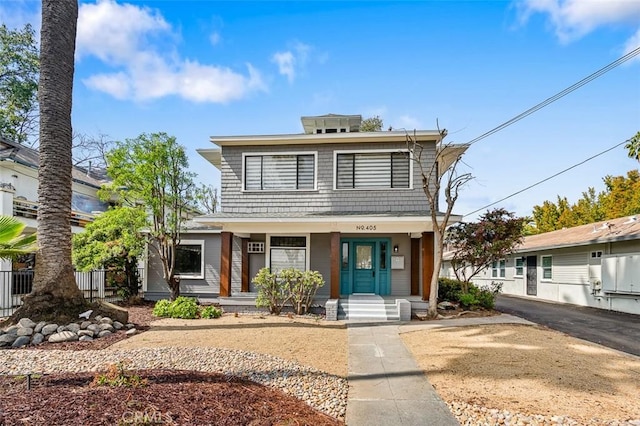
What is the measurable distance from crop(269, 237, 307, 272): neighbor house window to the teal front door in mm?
1979

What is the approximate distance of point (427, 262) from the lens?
498 inches

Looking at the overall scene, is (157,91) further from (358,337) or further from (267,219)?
(358,337)

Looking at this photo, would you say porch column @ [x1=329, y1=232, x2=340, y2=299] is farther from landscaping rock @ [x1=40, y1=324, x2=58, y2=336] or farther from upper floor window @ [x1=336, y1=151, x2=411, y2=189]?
landscaping rock @ [x1=40, y1=324, x2=58, y2=336]

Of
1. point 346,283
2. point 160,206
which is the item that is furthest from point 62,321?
point 346,283

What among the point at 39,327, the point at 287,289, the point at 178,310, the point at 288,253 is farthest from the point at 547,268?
the point at 39,327

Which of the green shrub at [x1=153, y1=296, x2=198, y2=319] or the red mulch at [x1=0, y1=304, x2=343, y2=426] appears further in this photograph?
the green shrub at [x1=153, y1=296, x2=198, y2=319]

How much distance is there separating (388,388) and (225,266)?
877 cm

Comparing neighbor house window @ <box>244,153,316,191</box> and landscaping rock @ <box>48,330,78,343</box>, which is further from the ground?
neighbor house window @ <box>244,153,316,191</box>

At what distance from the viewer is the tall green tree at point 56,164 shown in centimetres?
898

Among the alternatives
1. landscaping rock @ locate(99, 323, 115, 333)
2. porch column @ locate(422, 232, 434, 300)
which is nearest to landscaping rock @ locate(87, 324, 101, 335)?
landscaping rock @ locate(99, 323, 115, 333)

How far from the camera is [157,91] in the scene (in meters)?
14.2

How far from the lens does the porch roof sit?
12219 millimetres

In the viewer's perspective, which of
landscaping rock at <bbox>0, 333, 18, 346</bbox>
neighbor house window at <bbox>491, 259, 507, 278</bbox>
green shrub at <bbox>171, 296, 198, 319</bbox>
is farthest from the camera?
neighbor house window at <bbox>491, 259, 507, 278</bbox>

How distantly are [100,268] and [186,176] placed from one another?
4856 millimetres
